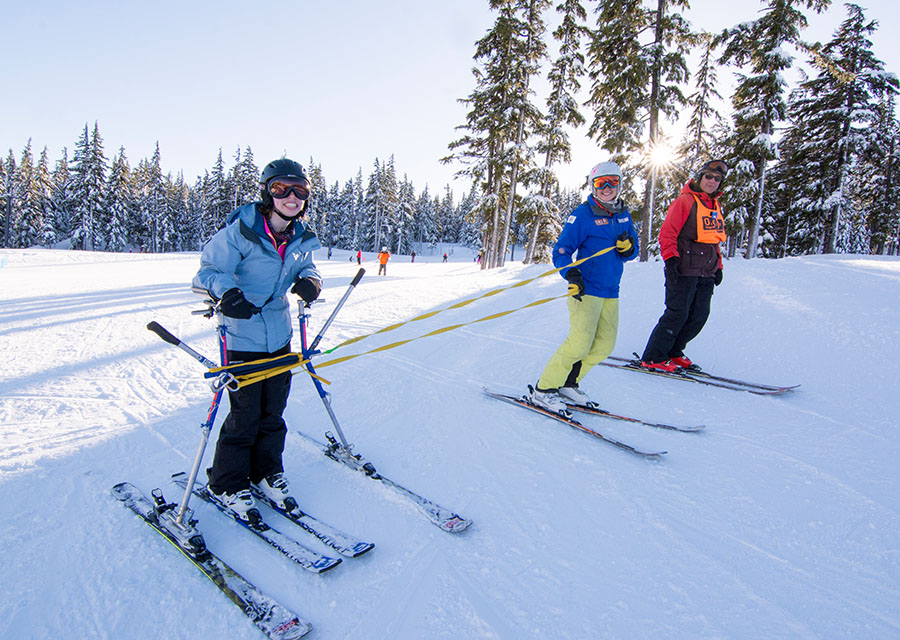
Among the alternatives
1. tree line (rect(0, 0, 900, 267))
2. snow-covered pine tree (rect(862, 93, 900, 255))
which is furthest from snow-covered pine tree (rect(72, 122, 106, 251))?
snow-covered pine tree (rect(862, 93, 900, 255))

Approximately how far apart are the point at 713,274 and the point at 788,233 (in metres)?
29.9

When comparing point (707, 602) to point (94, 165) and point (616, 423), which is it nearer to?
point (616, 423)

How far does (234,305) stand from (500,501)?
6.84ft

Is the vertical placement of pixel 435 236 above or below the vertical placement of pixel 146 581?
above

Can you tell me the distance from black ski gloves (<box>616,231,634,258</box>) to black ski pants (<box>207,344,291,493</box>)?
10.3ft

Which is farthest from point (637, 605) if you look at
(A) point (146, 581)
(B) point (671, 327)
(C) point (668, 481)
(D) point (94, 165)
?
(D) point (94, 165)

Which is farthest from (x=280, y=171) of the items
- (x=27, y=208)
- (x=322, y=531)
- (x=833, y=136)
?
(x=27, y=208)

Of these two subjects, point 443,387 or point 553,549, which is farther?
point 443,387

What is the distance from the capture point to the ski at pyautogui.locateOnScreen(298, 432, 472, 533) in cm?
261

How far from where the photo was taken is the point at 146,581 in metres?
2.17

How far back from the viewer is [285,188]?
2.68 metres

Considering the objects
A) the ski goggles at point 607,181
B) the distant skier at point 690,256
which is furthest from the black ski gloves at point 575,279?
the distant skier at point 690,256

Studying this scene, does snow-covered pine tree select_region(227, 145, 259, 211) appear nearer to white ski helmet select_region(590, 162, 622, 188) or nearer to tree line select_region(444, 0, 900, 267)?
tree line select_region(444, 0, 900, 267)

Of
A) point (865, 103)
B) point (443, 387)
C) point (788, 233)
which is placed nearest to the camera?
point (443, 387)
